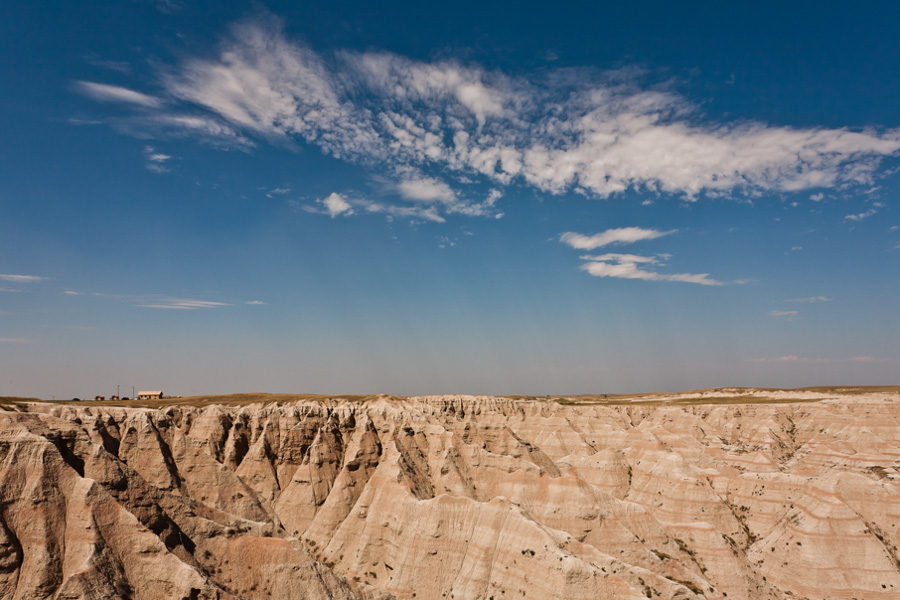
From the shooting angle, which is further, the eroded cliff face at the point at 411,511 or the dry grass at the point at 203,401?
the dry grass at the point at 203,401

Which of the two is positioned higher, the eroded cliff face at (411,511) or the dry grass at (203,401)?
the dry grass at (203,401)

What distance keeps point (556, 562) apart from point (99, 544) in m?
27.8

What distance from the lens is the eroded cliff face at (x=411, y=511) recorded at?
1044 inches

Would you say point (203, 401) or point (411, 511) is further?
point (203, 401)

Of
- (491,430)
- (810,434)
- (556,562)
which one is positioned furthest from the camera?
(810,434)

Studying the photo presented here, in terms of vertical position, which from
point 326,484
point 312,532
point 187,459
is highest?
point 187,459

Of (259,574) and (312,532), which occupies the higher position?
(259,574)

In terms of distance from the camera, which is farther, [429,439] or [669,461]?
[429,439]

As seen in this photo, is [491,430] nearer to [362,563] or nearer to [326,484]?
[326,484]

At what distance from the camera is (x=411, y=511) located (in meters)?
44.6

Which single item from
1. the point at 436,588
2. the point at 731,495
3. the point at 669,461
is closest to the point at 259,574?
the point at 436,588

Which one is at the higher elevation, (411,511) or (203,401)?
(203,401)

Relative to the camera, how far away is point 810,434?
334 ft

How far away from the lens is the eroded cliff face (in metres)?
26.5
